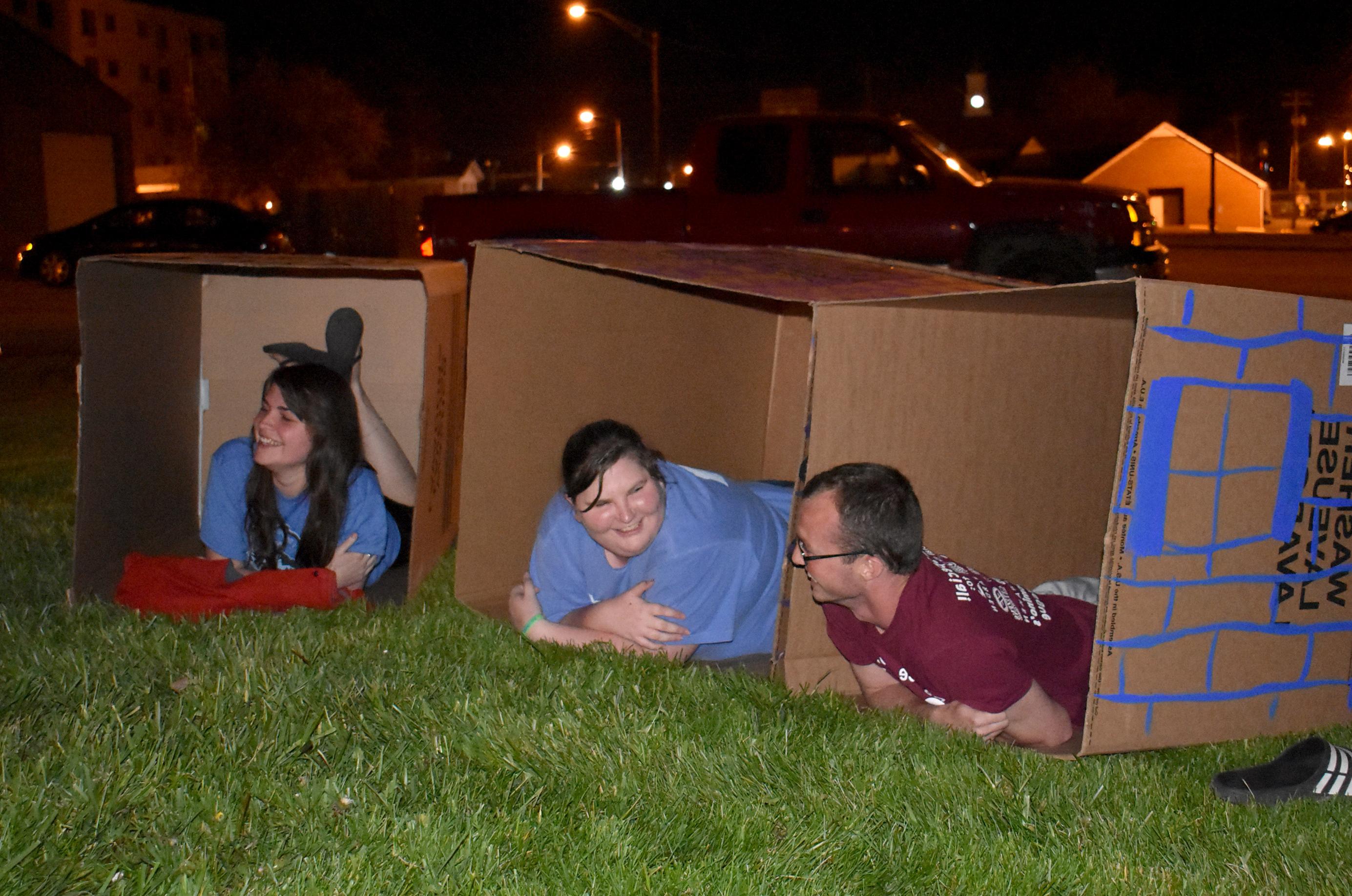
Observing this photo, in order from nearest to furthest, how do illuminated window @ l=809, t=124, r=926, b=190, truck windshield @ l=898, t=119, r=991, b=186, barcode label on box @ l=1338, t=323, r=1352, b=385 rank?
barcode label on box @ l=1338, t=323, r=1352, b=385 < truck windshield @ l=898, t=119, r=991, b=186 < illuminated window @ l=809, t=124, r=926, b=190

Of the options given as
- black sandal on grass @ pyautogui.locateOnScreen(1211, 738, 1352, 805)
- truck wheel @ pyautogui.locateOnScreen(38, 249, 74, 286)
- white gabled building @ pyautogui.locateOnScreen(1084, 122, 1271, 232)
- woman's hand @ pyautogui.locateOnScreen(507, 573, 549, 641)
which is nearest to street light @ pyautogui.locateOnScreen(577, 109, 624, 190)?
truck wheel @ pyautogui.locateOnScreen(38, 249, 74, 286)

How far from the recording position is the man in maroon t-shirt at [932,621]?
2.73 metres

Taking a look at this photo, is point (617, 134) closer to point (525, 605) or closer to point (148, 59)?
point (525, 605)

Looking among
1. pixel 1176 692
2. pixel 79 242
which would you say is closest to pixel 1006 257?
pixel 1176 692

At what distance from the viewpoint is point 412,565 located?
3.90m

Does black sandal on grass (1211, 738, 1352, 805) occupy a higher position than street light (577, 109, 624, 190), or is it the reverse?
street light (577, 109, 624, 190)

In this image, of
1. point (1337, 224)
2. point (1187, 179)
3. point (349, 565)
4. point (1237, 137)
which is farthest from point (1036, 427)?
point (1237, 137)

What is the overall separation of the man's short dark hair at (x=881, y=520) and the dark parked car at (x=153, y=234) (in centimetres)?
1792

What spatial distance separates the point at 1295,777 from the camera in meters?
2.54

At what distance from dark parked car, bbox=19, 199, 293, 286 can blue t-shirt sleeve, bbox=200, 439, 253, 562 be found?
1607cm

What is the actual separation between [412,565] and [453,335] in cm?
84

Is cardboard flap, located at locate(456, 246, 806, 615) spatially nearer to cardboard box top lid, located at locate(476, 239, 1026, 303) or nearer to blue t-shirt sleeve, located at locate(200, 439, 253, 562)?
cardboard box top lid, located at locate(476, 239, 1026, 303)

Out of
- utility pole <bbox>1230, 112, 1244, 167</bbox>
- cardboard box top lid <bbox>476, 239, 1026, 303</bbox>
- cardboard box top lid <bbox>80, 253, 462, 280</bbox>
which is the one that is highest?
utility pole <bbox>1230, 112, 1244, 167</bbox>

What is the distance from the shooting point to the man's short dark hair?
279 cm
